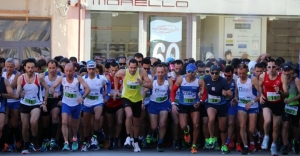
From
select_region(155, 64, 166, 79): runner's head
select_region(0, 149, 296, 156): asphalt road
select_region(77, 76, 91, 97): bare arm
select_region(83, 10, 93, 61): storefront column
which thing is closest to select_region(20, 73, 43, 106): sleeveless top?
select_region(77, 76, 91, 97): bare arm

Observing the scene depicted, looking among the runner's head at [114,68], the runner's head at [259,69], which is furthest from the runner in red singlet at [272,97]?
the runner's head at [114,68]

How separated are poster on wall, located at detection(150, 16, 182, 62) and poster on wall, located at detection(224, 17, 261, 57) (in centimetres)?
166

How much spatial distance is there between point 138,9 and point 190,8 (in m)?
1.70

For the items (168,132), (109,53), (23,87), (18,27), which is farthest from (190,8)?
(23,87)

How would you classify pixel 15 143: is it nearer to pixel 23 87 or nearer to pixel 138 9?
pixel 23 87

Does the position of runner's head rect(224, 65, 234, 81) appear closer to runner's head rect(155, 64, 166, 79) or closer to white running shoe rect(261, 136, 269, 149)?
runner's head rect(155, 64, 166, 79)

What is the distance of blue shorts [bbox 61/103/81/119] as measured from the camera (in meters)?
12.9

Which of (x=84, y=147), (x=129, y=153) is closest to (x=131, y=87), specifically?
(x=129, y=153)

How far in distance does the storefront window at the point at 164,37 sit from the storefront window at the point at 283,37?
119 inches

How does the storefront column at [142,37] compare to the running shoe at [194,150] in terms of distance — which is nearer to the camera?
the running shoe at [194,150]

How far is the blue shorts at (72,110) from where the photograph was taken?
1290 centimetres

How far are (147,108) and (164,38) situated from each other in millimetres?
7383

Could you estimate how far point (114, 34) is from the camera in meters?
20.5

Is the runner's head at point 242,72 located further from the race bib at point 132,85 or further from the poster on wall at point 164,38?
the poster on wall at point 164,38
